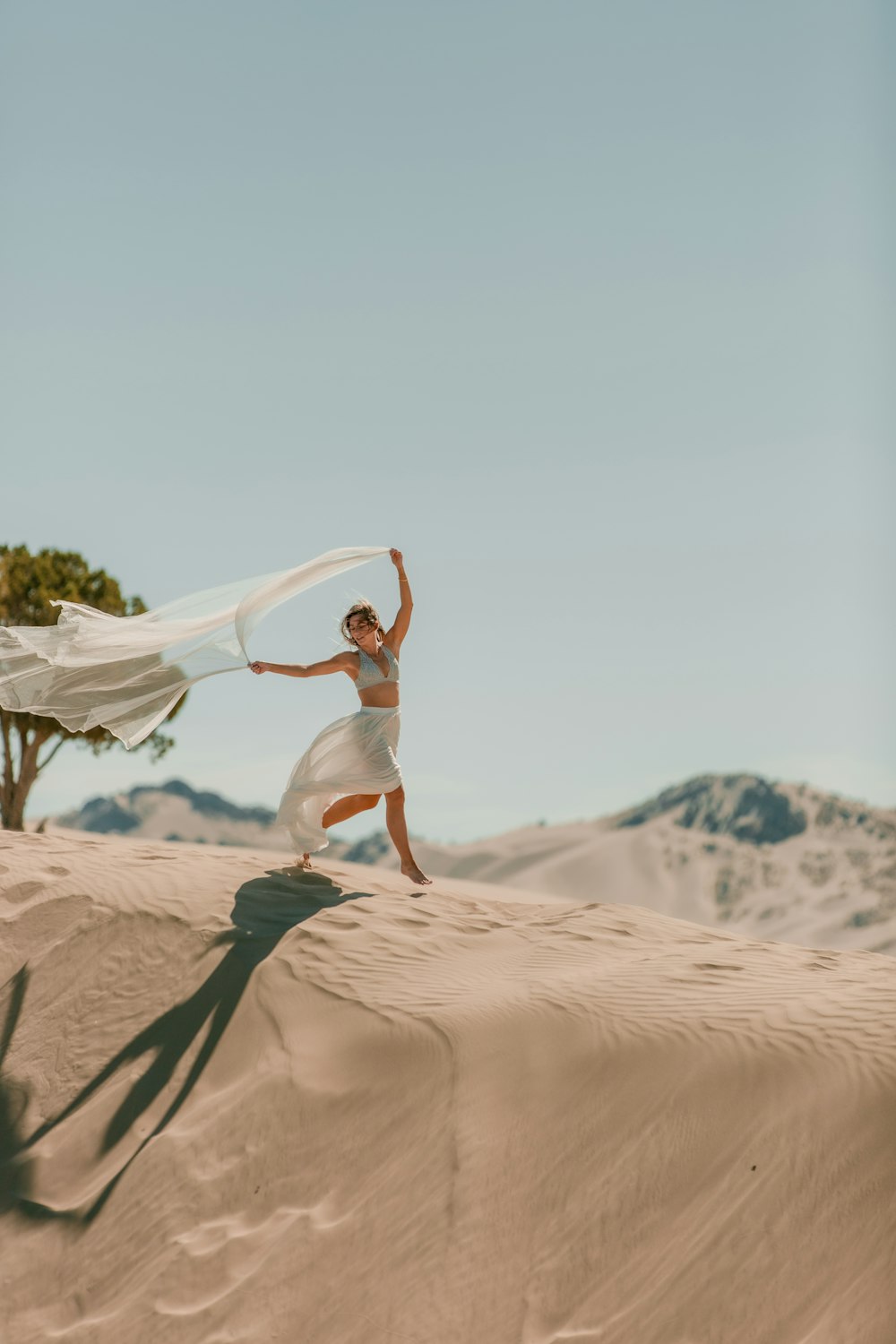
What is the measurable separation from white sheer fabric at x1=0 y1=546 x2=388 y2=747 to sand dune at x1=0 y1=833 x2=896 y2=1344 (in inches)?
67.1

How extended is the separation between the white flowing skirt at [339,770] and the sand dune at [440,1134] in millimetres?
918

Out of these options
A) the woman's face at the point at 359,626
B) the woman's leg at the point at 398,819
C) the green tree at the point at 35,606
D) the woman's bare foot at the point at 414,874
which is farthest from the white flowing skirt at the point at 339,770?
the green tree at the point at 35,606

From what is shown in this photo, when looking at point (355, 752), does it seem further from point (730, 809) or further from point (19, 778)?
point (730, 809)

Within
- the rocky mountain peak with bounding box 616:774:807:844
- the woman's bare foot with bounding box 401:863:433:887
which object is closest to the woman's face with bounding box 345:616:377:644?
the woman's bare foot with bounding box 401:863:433:887

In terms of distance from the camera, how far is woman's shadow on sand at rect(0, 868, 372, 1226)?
6.38 metres

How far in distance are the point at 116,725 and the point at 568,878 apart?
68.9m

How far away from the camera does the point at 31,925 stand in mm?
8438

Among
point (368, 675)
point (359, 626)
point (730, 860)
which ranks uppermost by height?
point (359, 626)

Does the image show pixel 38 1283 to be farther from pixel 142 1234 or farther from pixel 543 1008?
pixel 543 1008

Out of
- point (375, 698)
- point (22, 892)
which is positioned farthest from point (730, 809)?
point (22, 892)

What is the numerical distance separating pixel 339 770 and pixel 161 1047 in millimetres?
2487

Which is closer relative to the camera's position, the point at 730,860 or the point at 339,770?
the point at 339,770

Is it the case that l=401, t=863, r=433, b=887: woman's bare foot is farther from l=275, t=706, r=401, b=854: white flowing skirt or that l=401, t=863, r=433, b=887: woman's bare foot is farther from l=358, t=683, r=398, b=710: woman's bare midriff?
l=358, t=683, r=398, b=710: woman's bare midriff

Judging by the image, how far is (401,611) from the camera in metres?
9.07
